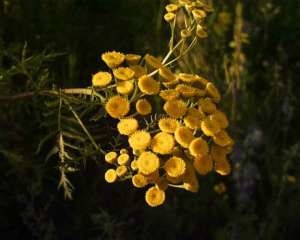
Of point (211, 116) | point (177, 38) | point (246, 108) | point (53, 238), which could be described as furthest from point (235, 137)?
point (211, 116)

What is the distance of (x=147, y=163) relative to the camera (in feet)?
5.23

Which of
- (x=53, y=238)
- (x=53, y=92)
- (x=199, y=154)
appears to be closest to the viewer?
(x=199, y=154)

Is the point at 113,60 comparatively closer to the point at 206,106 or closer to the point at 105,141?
the point at 206,106

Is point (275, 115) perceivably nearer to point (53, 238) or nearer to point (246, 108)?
point (246, 108)

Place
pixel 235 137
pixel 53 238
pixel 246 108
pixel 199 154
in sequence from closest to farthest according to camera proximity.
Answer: pixel 199 154, pixel 53 238, pixel 235 137, pixel 246 108

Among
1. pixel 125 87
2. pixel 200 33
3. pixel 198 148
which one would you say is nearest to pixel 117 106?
pixel 125 87

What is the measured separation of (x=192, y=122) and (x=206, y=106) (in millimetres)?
102

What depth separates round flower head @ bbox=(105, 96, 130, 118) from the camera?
5.55 ft

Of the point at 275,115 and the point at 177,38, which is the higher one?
the point at 177,38

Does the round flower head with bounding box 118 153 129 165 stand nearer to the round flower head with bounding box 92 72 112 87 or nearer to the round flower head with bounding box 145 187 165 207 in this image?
the round flower head with bounding box 145 187 165 207

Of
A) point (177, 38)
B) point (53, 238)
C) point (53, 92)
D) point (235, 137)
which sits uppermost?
point (177, 38)

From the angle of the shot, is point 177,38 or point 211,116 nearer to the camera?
point 211,116

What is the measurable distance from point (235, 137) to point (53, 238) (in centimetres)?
100

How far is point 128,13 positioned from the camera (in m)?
3.46
